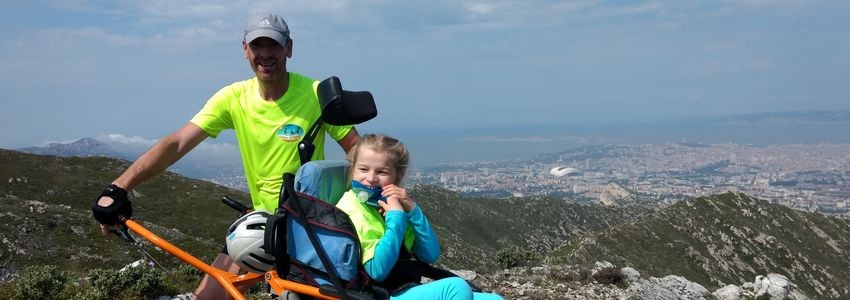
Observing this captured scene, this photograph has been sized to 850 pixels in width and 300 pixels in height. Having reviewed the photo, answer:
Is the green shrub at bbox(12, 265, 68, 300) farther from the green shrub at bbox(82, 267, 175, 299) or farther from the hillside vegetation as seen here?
the hillside vegetation

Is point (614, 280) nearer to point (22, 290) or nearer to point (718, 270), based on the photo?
point (22, 290)

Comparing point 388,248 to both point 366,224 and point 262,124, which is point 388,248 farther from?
point 262,124

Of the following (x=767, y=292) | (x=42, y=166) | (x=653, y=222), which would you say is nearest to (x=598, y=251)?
(x=653, y=222)

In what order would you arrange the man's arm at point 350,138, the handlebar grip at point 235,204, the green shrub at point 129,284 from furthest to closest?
the green shrub at point 129,284 < the man's arm at point 350,138 < the handlebar grip at point 235,204

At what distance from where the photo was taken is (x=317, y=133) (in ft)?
15.0

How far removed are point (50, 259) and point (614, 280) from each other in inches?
1173

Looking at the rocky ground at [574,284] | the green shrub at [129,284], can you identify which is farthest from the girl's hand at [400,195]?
the rocky ground at [574,284]

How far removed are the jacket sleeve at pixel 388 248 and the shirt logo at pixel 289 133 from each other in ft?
4.41

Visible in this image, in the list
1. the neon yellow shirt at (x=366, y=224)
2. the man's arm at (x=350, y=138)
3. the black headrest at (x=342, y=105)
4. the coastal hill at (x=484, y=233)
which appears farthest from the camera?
the coastal hill at (x=484, y=233)

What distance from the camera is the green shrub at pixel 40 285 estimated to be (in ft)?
25.8

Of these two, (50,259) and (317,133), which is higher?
(317,133)

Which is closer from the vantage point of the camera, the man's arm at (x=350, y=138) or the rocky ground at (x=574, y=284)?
the man's arm at (x=350, y=138)

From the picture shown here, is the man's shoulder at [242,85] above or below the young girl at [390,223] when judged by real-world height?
above

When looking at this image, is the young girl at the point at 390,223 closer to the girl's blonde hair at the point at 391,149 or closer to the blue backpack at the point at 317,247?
the girl's blonde hair at the point at 391,149
